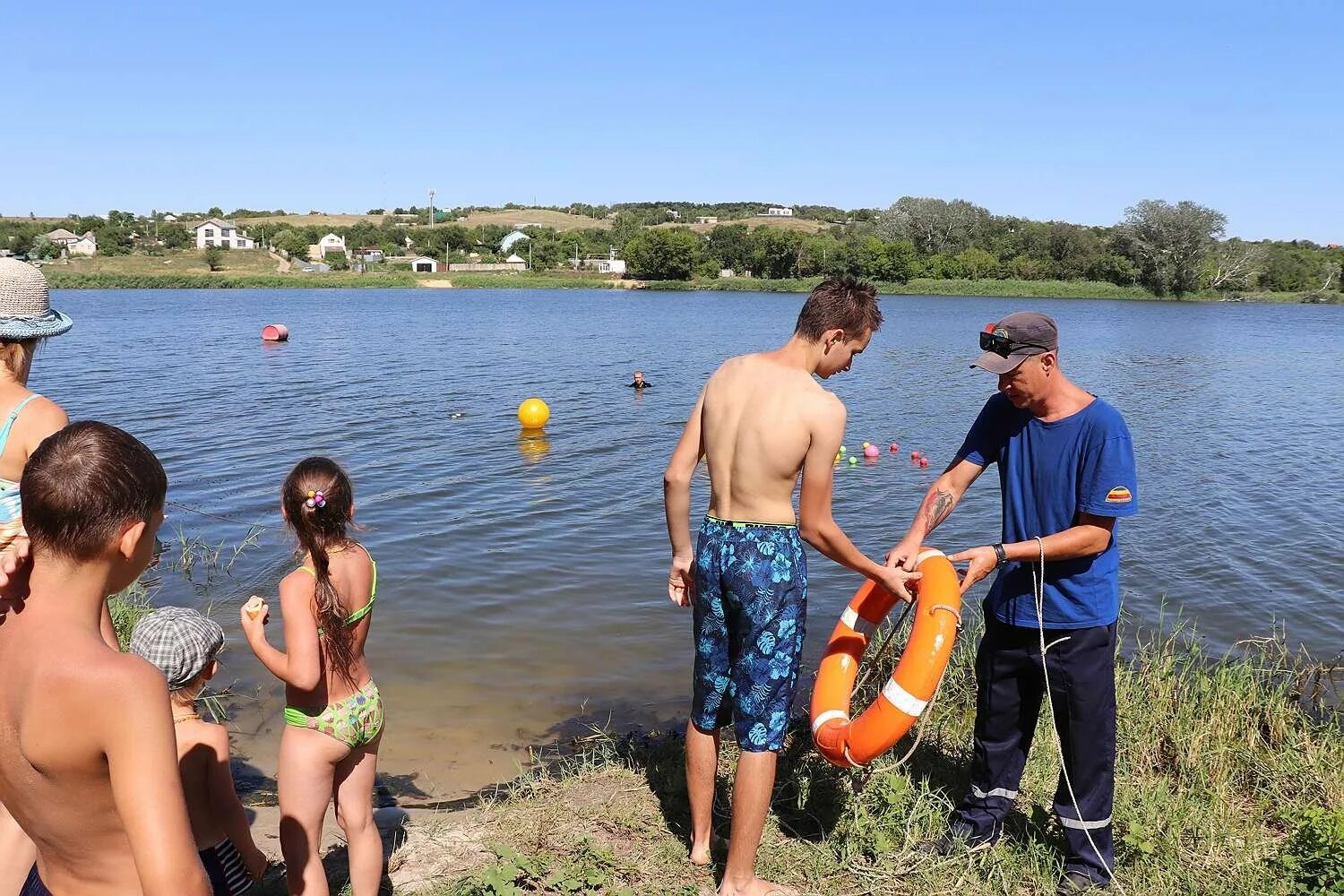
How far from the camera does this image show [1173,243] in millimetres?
75562

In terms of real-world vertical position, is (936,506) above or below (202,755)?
above

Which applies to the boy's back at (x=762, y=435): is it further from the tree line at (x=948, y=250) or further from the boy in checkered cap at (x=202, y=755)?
the tree line at (x=948, y=250)

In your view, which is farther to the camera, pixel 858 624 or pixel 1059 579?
pixel 858 624

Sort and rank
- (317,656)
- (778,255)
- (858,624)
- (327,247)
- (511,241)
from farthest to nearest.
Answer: (511,241), (327,247), (778,255), (858,624), (317,656)

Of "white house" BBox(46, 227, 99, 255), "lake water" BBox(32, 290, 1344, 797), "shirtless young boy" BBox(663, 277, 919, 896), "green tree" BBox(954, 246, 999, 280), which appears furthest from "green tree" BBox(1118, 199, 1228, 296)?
"white house" BBox(46, 227, 99, 255)

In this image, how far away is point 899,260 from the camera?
84.0 metres

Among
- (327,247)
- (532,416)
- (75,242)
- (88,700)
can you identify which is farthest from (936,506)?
(327,247)

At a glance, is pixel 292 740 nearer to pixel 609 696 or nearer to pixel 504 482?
pixel 609 696

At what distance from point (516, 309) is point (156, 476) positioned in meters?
53.8

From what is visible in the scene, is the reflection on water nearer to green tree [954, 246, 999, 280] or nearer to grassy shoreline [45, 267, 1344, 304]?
grassy shoreline [45, 267, 1344, 304]

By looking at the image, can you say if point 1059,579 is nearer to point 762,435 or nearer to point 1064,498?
point 1064,498

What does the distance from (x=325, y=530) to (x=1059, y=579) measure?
2731 millimetres

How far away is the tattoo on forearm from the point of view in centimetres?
421

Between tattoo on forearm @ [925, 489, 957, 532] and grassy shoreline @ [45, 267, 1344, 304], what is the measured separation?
73673mm
